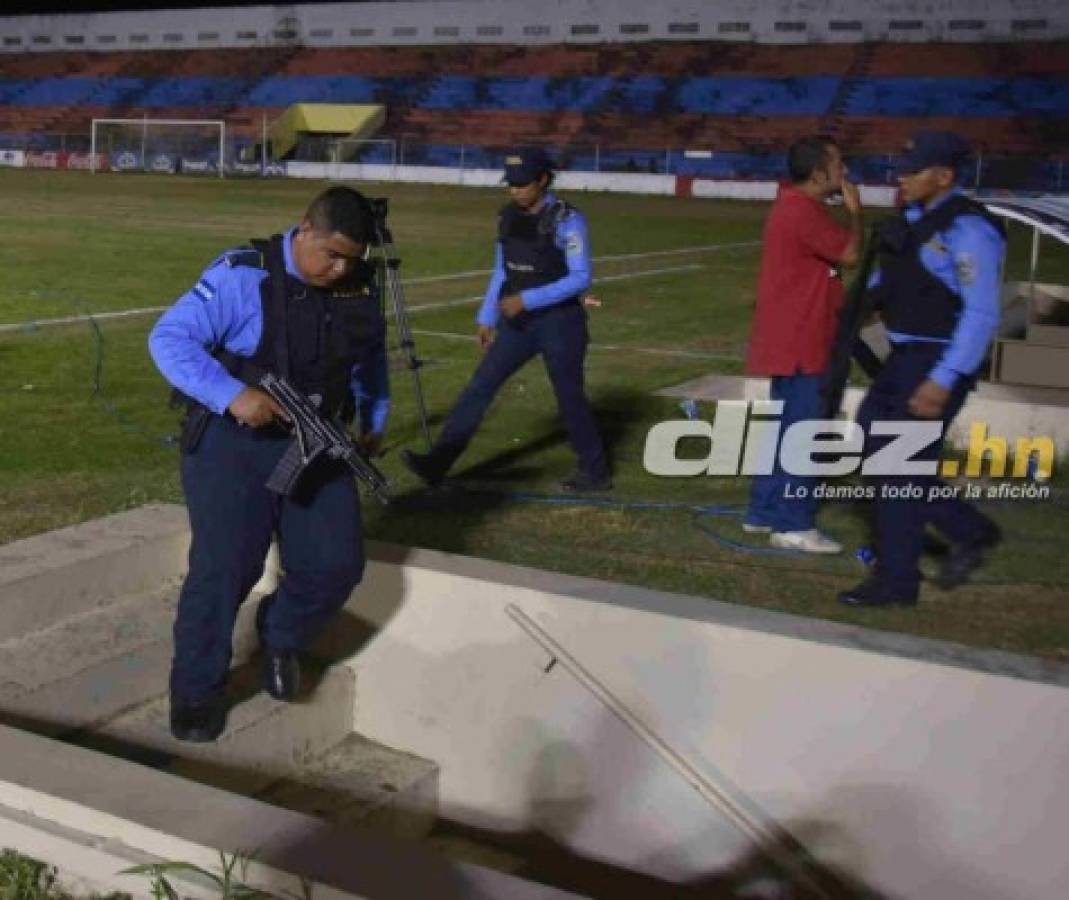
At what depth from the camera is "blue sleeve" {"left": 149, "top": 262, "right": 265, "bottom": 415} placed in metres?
3.95

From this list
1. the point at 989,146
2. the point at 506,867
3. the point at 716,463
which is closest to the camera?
the point at 506,867

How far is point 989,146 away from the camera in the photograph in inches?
1716

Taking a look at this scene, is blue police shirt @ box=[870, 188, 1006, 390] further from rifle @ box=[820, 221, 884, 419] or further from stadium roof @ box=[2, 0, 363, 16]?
stadium roof @ box=[2, 0, 363, 16]

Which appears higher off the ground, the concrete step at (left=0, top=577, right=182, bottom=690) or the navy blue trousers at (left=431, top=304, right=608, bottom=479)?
the navy blue trousers at (left=431, top=304, right=608, bottom=479)

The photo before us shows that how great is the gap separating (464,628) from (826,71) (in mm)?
47351

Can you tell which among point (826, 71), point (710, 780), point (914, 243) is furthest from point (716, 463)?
point (826, 71)

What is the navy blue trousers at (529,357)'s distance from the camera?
7098 millimetres

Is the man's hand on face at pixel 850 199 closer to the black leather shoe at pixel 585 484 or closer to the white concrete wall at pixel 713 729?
the white concrete wall at pixel 713 729

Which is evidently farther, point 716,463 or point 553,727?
point 716,463

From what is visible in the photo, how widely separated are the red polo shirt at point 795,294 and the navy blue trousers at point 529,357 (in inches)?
51.0

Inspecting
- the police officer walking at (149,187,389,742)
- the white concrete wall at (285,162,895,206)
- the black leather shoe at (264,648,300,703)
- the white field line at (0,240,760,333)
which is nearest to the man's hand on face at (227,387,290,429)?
the police officer walking at (149,187,389,742)

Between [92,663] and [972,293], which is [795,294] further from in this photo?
[92,663]

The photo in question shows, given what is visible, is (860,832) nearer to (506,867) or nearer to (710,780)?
(710,780)

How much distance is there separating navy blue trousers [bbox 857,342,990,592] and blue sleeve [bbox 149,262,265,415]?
2442mm
